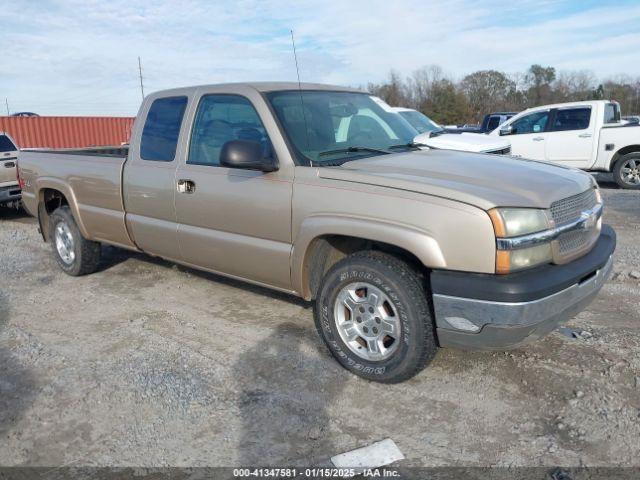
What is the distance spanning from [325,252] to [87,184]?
9.65ft

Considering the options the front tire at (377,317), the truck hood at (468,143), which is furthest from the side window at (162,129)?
the truck hood at (468,143)

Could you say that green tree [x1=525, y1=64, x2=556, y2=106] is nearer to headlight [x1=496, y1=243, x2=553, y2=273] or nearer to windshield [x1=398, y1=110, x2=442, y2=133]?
windshield [x1=398, y1=110, x2=442, y2=133]

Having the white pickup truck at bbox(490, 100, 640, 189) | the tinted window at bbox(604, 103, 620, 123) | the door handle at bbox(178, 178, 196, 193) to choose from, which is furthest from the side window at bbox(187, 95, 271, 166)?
the tinted window at bbox(604, 103, 620, 123)

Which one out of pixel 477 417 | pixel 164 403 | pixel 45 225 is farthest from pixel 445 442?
pixel 45 225

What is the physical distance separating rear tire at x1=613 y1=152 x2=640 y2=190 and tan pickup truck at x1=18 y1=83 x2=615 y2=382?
8.54 metres

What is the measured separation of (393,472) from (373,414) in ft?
1.75

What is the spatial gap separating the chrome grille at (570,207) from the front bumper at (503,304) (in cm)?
28

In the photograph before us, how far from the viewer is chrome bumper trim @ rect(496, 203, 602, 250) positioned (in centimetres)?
299

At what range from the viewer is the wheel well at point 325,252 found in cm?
378

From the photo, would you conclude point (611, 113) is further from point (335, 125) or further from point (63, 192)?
point (63, 192)

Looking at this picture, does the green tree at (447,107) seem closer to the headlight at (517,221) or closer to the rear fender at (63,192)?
the rear fender at (63,192)

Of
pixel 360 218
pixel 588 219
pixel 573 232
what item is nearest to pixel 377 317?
pixel 360 218

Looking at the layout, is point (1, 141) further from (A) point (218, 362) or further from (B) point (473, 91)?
(B) point (473, 91)

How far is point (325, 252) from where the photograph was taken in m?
3.90
